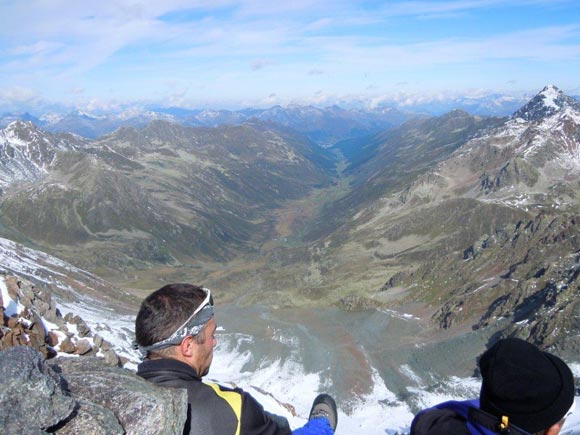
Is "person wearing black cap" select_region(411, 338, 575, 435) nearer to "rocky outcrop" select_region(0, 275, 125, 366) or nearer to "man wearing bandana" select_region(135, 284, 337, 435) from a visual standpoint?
"man wearing bandana" select_region(135, 284, 337, 435)

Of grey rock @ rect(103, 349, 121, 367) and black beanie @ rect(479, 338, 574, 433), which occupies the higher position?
black beanie @ rect(479, 338, 574, 433)

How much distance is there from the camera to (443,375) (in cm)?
8962

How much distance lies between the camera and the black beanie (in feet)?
19.4

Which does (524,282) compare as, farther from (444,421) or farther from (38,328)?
(444,421)

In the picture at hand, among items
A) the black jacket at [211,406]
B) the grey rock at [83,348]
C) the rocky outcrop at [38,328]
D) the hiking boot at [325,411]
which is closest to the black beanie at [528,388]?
the black jacket at [211,406]

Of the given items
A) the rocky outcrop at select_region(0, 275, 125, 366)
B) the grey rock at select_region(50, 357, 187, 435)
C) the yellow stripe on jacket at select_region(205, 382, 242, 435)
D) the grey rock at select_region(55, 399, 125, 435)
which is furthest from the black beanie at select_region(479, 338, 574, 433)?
the rocky outcrop at select_region(0, 275, 125, 366)

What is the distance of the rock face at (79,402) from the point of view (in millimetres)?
6070

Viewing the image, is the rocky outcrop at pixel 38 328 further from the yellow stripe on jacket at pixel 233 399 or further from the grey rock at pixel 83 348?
the yellow stripe on jacket at pixel 233 399

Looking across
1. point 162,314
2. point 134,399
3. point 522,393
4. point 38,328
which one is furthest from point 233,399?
point 38,328

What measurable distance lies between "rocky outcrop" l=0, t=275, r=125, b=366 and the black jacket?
68.1ft

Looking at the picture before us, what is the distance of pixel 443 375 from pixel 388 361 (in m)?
13.4

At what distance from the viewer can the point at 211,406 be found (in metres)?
6.77

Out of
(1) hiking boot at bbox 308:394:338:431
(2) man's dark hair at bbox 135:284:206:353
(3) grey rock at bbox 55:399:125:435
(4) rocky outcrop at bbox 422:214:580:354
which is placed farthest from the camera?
(4) rocky outcrop at bbox 422:214:580:354

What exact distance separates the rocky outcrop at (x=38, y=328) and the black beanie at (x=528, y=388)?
78.8 ft
